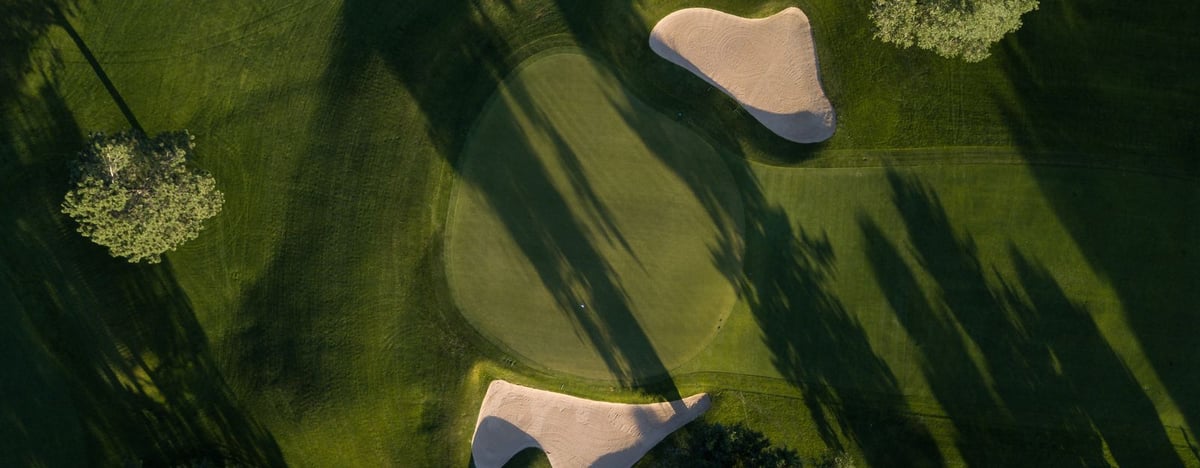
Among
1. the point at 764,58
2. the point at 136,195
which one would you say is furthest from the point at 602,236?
the point at 136,195

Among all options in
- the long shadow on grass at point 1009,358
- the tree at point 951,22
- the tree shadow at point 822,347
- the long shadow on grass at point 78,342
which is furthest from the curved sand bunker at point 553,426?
the tree at point 951,22

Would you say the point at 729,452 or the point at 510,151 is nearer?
the point at 729,452

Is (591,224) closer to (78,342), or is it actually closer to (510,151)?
(510,151)

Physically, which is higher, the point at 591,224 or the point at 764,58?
the point at 764,58

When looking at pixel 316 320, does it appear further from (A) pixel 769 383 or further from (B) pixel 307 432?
(A) pixel 769 383

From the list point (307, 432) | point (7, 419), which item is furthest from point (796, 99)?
→ point (7, 419)

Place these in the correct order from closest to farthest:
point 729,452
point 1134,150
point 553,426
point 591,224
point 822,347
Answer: point 729,452, point 1134,150, point 822,347, point 591,224, point 553,426
